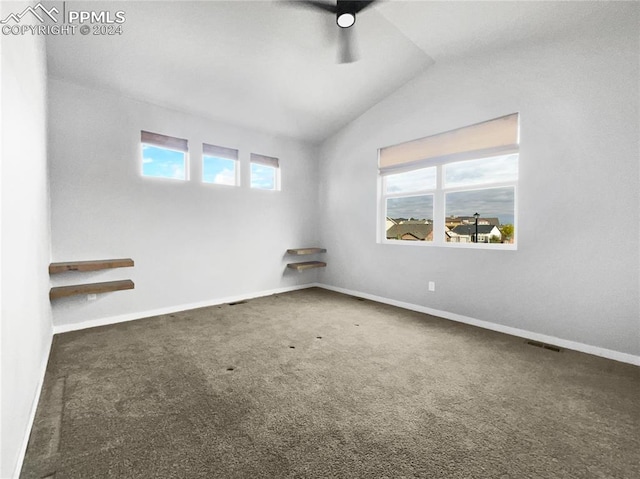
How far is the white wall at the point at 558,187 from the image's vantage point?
2574 mm

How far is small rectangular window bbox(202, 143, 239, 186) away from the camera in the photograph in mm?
4309

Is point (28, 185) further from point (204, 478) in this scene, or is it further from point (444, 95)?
point (444, 95)

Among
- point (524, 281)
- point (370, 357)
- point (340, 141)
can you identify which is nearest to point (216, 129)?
point (340, 141)

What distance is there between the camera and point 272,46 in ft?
10.2

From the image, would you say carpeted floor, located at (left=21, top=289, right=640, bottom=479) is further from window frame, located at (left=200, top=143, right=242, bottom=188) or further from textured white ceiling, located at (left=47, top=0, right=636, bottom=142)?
textured white ceiling, located at (left=47, top=0, right=636, bottom=142)

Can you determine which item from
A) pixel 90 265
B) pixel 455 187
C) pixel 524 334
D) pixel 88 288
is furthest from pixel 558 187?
Result: pixel 88 288

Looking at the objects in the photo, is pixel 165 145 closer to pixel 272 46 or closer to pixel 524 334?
pixel 272 46

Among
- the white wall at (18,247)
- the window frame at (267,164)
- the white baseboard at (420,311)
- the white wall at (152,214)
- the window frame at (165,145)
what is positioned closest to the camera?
the white wall at (18,247)

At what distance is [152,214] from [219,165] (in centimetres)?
122

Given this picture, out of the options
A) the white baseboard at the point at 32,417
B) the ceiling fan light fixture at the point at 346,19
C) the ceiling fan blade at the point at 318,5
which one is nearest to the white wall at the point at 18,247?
the white baseboard at the point at 32,417

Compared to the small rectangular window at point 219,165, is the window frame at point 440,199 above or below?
below

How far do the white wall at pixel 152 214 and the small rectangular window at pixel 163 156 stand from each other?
3.8 inches

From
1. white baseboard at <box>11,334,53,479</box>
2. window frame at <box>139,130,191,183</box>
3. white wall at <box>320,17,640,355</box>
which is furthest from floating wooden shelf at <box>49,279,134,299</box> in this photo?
white wall at <box>320,17,640,355</box>

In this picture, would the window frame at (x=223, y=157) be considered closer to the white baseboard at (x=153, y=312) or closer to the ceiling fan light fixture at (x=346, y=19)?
the white baseboard at (x=153, y=312)
